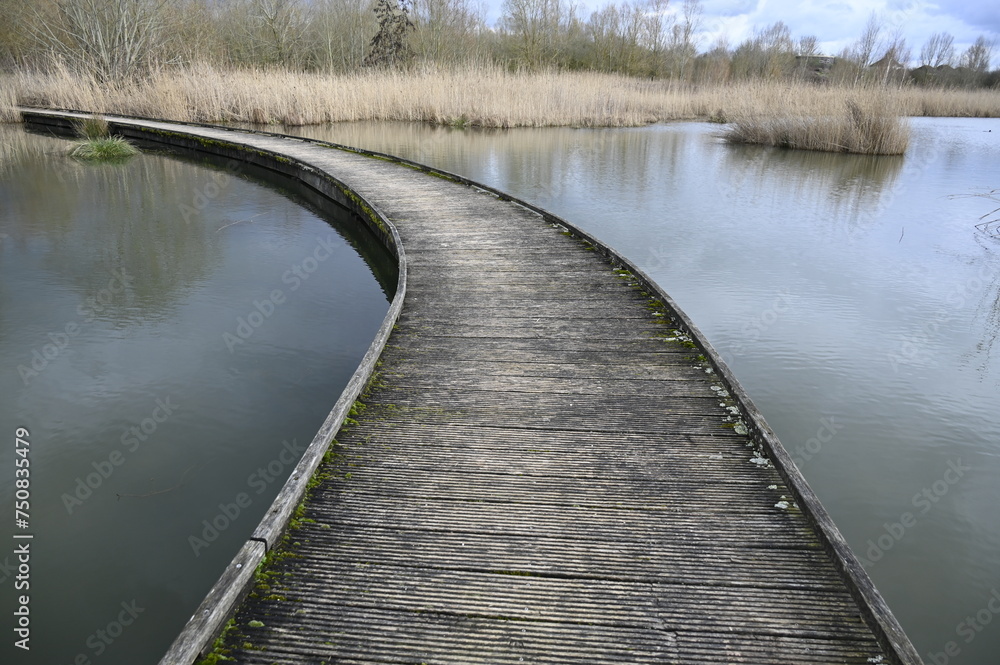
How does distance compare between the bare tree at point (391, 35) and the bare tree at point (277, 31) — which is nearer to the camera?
the bare tree at point (277, 31)

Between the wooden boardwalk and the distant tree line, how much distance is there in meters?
14.2

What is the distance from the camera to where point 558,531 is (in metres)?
1.74

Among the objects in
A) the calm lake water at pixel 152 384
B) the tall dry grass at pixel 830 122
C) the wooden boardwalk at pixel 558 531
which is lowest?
the calm lake water at pixel 152 384

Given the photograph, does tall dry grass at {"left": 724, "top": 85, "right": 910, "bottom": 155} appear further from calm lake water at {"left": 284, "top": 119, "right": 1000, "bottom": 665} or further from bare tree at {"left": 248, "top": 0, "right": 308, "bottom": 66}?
bare tree at {"left": 248, "top": 0, "right": 308, "bottom": 66}

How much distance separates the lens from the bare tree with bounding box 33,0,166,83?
15.0m

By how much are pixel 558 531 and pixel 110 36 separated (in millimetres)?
18643

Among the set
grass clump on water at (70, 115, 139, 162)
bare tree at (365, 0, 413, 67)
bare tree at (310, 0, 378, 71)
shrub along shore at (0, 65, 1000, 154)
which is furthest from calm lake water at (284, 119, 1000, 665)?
bare tree at (310, 0, 378, 71)

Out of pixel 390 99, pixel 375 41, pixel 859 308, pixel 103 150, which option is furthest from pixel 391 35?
pixel 859 308

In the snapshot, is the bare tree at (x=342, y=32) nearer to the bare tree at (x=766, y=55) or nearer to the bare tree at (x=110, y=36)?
the bare tree at (x=110, y=36)

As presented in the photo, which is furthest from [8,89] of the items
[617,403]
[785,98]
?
[617,403]

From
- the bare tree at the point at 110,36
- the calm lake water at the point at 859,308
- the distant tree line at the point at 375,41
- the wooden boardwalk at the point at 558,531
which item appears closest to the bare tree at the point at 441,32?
the distant tree line at the point at 375,41

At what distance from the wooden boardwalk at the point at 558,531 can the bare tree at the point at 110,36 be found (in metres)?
16.3

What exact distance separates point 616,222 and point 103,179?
6.78 metres

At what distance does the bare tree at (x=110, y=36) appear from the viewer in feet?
49.4
